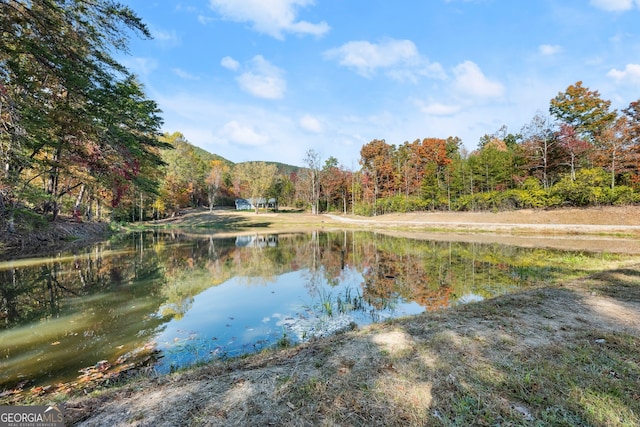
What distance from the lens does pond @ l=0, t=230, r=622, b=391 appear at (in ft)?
16.7

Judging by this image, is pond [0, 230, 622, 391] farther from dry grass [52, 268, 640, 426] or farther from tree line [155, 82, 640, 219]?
tree line [155, 82, 640, 219]

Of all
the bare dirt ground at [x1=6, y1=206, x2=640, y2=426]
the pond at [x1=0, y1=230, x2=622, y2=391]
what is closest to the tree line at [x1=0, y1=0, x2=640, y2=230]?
the pond at [x1=0, y1=230, x2=622, y2=391]

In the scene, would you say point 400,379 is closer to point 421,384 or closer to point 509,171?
point 421,384

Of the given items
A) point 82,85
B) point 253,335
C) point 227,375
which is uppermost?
point 82,85

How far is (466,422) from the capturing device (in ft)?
Answer: 7.48

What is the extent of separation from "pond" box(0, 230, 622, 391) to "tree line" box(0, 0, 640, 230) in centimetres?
500

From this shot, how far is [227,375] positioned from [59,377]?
305 cm

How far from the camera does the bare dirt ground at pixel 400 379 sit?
2.42m

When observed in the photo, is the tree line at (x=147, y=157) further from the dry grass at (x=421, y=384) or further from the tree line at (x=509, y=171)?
the dry grass at (x=421, y=384)

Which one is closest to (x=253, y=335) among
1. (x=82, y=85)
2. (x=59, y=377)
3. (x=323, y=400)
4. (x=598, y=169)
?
(x=59, y=377)

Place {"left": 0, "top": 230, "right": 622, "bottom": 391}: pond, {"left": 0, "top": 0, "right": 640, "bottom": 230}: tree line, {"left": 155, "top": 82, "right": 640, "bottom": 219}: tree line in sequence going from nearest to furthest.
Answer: {"left": 0, "top": 230, "right": 622, "bottom": 391}: pond
{"left": 0, "top": 0, "right": 640, "bottom": 230}: tree line
{"left": 155, "top": 82, "right": 640, "bottom": 219}: tree line

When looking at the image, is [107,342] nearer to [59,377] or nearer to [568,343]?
[59,377]

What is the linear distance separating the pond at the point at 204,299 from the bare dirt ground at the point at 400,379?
169 centimetres

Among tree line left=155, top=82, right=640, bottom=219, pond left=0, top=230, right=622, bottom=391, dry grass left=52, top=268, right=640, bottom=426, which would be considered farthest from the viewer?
tree line left=155, top=82, right=640, bottom=219
